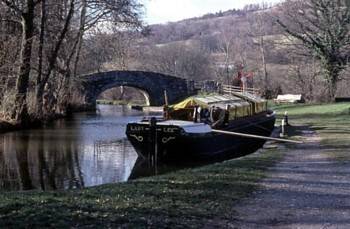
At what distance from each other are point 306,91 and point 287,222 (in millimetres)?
52046

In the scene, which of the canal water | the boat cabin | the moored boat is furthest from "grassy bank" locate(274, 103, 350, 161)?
the canal water

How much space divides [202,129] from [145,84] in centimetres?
4248

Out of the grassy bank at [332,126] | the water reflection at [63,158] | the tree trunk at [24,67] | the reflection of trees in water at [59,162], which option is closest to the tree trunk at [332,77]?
the grassy bank at [332,126]

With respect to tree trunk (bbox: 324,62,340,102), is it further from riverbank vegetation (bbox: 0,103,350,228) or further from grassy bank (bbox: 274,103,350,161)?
riverbank vegetation (bbox: 0,103,350,228)

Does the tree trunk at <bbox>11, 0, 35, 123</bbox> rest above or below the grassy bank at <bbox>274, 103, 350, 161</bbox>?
above

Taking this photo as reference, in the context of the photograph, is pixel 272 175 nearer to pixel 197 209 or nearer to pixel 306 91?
pixel 197 209

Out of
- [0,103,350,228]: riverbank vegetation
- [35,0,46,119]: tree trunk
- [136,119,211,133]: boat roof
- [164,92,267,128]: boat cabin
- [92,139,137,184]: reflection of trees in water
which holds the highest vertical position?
[35,0,46,119]: tree trunk

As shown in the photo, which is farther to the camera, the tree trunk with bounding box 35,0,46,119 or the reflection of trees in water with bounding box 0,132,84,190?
the tree trunk with bounding box 35,0,46,119

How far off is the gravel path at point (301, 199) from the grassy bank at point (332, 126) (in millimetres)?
2577

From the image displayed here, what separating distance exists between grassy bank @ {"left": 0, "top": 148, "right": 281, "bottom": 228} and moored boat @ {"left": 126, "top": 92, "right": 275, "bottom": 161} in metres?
8.17

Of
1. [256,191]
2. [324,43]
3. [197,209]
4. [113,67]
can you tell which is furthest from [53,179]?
[113,67]

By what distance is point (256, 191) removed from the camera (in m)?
10.9

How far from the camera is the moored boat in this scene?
2055cm

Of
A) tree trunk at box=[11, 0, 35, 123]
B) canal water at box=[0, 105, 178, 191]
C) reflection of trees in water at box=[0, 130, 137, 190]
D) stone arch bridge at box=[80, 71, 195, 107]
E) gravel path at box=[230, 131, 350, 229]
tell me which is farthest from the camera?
stone arch bridge at box=[80, 71, 195, 107]
